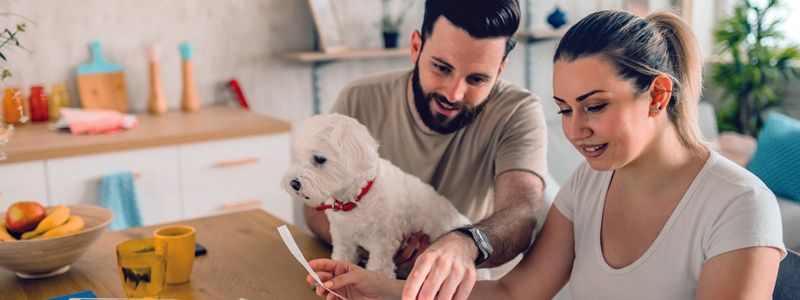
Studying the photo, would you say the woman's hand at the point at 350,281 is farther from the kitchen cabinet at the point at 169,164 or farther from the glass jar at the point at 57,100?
the glass jar at the point at 57,100

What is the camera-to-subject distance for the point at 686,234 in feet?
4.02

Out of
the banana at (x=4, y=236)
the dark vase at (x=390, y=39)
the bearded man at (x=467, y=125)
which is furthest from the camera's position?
the dark vase at (x=390, y=39)

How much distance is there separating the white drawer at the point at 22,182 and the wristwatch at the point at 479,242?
1778 millimetres

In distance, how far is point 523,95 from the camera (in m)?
1.76

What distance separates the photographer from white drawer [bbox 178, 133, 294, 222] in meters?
2.83

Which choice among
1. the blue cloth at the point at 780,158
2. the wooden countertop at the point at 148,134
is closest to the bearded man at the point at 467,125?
the wooden countertop at the point at 148,134

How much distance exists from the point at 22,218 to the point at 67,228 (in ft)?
A: 0.26

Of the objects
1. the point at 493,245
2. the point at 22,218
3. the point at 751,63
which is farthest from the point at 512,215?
the point at 751,63

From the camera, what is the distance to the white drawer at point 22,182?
8.00 ft

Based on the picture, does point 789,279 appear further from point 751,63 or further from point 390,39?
point 751,63

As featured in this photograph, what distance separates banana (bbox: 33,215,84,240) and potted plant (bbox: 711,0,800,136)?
3.75m

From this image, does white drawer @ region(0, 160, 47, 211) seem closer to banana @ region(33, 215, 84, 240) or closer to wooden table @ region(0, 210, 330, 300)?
wooden table @ region(0, 210, 330, 300)

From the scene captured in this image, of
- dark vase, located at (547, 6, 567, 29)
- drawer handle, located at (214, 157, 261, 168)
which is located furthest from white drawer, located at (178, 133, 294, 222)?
dark vase, located at (547, 6, 567, 29)

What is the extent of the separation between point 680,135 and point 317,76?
2586 mm
